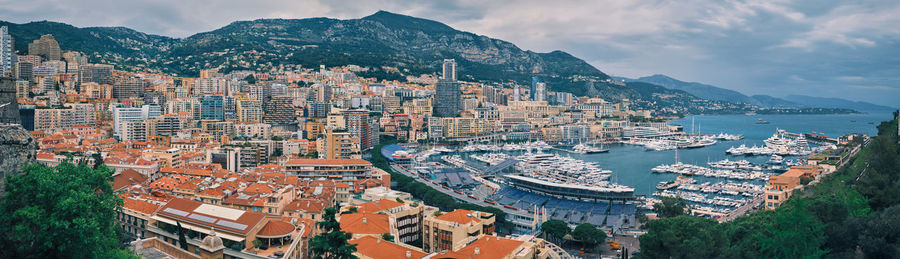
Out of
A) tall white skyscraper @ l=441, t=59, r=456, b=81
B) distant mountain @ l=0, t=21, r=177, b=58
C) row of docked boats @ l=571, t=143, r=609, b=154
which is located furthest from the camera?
tall white skyscraper @ l=441, t=59, r=456, b=81

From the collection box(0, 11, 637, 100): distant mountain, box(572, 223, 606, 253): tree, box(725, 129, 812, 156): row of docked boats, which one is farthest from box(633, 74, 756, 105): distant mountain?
box(572, 223, 606, 253): tree

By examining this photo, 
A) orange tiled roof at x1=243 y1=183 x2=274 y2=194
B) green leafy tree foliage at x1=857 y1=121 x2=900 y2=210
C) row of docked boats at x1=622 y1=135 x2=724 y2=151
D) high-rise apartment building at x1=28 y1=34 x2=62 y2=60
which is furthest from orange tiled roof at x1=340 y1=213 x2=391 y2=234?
high-rise apartment building at x1=28 y1=34 x2=62 y2=60

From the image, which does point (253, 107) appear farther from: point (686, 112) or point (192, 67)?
point (686, 112)

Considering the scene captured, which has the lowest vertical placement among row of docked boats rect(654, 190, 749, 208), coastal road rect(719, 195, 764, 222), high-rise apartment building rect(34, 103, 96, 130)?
row of docked boats rect(654, 190, 749, 208)

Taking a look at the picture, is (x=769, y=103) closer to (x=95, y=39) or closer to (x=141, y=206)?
(x=95, y=39)

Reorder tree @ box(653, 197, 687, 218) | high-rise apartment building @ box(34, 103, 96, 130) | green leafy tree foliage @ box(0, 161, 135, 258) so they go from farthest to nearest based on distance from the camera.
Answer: high-rise apartment building @ box(34, 103, 96, 130), tree @ box(653, 197, 687, 218), green leafy tree foliage @ box(0, 161, 135, 258)

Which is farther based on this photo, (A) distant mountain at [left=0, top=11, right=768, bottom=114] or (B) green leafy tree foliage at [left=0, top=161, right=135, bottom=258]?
(A) distant mountain at [left=0, top=11, right=768, bottom=114]

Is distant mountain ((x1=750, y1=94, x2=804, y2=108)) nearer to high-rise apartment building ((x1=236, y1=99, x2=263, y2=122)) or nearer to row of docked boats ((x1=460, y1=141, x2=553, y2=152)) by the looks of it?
row of docked boats ((x1=460, y1=141, x2=553, y2=152))

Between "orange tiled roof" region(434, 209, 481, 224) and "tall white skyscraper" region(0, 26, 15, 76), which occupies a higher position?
"tall white skyscraper" region(0, 26, 15, 76)
